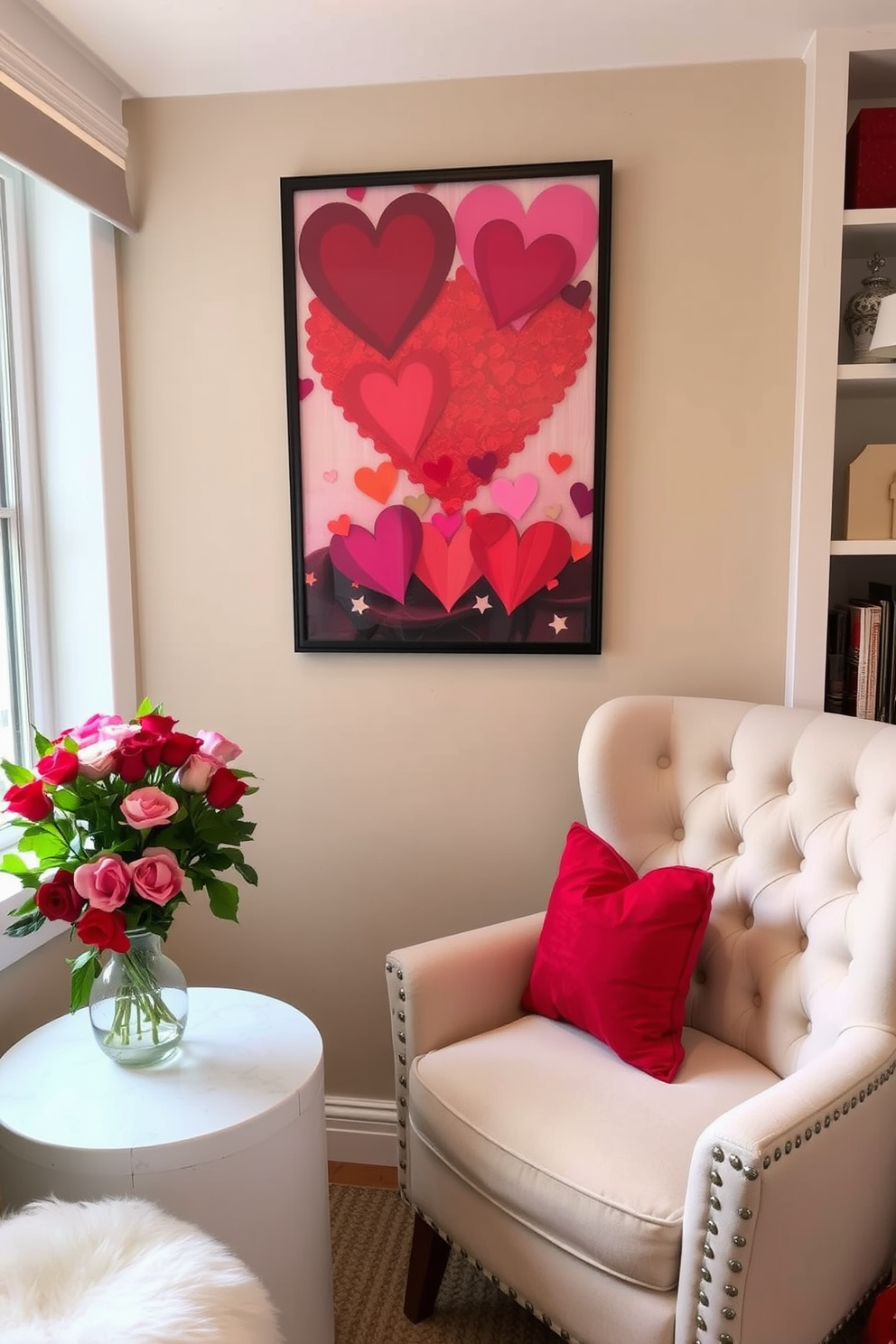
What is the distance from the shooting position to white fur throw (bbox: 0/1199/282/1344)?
108 cm

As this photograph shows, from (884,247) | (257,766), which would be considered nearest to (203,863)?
(257,766)

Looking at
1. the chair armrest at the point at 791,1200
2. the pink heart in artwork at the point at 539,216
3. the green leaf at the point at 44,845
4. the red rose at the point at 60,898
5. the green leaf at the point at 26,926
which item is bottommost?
the chair armrest at the point at 791,1200

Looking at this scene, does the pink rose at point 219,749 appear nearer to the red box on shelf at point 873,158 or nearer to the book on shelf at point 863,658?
the book on shelf at point 863,658

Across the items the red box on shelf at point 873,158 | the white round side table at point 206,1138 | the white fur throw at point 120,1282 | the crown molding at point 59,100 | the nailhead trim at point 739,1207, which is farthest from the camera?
the red box on shelf at point 873,158

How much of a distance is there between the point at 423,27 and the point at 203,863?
1546mm

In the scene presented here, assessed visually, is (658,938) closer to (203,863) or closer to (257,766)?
(203,863)

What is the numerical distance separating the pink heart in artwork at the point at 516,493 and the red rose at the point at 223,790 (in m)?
0.88

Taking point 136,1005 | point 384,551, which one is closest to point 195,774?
point 136,1005

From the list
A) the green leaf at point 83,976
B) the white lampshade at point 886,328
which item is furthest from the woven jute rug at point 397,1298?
the white lampshade at point 886,328

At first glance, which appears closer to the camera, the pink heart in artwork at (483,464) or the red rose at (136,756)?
the red rose at (136,756)

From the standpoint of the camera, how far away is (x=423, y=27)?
1814 millimetres

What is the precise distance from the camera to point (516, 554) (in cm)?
208

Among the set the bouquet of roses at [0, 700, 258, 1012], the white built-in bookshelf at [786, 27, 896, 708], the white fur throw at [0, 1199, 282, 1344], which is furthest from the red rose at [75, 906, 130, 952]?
the white built-in bookshelf at [786, 27, 896, 708]

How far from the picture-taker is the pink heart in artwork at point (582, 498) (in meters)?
2.05
